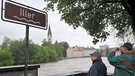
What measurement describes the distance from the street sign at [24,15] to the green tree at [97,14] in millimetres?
6112

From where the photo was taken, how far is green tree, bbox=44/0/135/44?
994 centimetres

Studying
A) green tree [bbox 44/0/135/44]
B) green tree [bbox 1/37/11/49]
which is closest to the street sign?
green tree [bbox 44/0/135/44]

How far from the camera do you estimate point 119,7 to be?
11383mm

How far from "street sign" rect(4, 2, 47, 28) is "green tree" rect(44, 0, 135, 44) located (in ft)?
20.1

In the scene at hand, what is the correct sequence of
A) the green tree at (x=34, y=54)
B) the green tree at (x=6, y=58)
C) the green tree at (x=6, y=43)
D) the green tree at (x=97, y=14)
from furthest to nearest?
the green tree at (x=6, y=43), the green tree at (x=34, y=54), the green tree at (x=6, y=58), the green tree at (x=97, y=14)

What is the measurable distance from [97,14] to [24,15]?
25.4 ft

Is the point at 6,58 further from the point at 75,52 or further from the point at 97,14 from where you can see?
the point at 75,52

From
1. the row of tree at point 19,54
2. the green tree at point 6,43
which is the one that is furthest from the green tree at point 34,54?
the green tree at point 6,43

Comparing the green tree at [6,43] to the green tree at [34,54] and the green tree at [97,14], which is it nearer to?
the green tree at [34,54]

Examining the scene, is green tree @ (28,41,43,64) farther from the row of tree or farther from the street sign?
the street sign

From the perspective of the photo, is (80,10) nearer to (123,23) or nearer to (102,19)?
(102,19)

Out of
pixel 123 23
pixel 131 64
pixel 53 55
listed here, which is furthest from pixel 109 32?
pixel 53 55

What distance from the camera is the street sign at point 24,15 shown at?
2.98 metres

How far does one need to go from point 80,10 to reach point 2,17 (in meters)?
7.44
